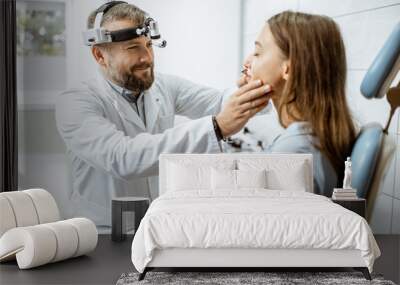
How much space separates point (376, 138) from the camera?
23.5ft

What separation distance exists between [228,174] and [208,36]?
62.0 inches

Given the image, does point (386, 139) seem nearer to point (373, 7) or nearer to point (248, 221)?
point (373, 7)

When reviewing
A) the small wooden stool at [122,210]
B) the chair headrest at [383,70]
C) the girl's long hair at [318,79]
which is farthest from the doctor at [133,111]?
the chair headrest at [383,70]

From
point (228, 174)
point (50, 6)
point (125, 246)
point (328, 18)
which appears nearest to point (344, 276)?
point (228, 174)

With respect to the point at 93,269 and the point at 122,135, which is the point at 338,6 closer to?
the point at 122,135

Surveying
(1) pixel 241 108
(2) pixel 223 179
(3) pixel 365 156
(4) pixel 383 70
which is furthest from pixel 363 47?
(2) pixel 223 179

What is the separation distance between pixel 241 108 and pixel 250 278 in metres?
2.42

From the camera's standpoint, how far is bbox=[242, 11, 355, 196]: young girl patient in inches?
276

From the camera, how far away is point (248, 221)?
198 inches

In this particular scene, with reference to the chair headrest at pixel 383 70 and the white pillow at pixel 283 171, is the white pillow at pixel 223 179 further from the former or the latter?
the chair headrest at pixel 383 70

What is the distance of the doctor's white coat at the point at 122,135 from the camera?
7.16 m

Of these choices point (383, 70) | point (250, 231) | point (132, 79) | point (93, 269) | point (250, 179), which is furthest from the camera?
point (132, 79)

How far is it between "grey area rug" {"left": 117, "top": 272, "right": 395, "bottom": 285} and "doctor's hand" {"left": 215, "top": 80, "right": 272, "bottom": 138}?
84.7 inches

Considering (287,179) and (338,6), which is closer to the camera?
(287,179)
